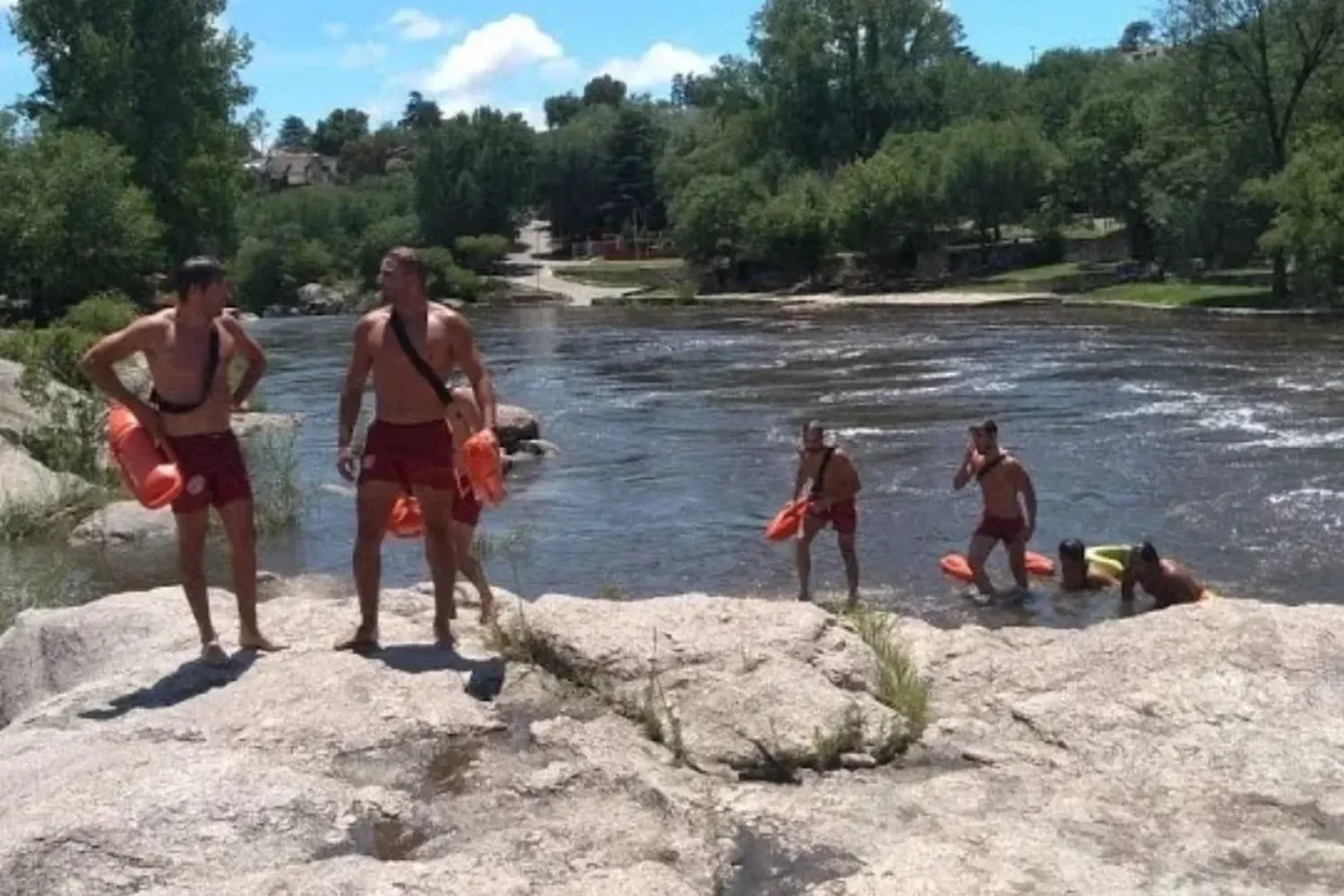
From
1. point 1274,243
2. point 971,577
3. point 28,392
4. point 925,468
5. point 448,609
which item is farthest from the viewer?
point 1274,243

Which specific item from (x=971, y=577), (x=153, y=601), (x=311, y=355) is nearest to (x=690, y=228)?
(x=311, y=355)

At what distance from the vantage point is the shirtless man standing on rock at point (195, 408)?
7.17 m

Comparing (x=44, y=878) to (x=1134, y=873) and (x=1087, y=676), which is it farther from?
(x=1087, y=676)

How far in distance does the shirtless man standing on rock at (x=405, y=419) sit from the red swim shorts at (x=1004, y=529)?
7.53 metres

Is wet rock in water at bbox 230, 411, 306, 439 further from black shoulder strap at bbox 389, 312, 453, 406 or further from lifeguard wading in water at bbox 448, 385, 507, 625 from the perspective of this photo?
black shoulder strap at bbox 389, 312, 453, 406

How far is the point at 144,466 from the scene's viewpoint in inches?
283

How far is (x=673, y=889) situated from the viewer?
16.4 feet

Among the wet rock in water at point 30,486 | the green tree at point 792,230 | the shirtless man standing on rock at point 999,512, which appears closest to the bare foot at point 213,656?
the shirtless man standing on rock at point 999,512

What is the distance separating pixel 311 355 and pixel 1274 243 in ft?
90.1

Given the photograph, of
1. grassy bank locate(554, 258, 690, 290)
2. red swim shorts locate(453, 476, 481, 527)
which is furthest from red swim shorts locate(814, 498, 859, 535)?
grassy bank locate(554, 258, 690, 290)

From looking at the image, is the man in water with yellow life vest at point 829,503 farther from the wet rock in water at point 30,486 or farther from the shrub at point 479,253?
the shrub at point 479,253

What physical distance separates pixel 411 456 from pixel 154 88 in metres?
53.8

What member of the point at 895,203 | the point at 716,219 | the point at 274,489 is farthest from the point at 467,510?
the point at 716,219

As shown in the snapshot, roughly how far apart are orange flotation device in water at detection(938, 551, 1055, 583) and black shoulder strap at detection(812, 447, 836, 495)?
1505 mm
